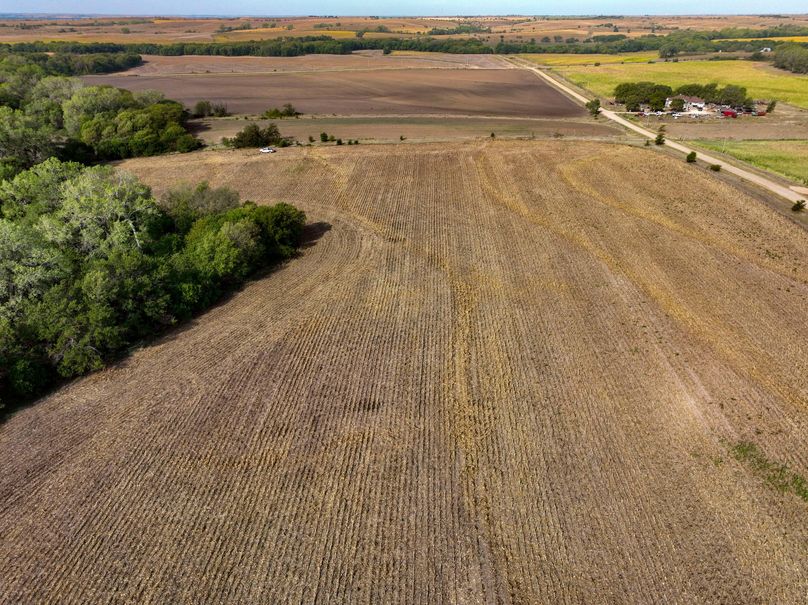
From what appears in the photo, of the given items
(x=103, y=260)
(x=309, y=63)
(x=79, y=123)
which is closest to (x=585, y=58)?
(x=309, y=63)

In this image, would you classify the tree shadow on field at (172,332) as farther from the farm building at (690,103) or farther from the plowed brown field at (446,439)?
the farm building at (690,103)

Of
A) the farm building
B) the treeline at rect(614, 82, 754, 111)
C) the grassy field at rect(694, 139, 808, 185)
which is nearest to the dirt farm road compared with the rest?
the grassy field at rect(694, 139, 808, 185)

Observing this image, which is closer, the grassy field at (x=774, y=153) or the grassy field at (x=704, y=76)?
the grassy field at (x=774, y=153)

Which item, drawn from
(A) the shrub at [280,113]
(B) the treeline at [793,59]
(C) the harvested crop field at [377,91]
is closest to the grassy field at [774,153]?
(C) the harvested crop field at [377,91]

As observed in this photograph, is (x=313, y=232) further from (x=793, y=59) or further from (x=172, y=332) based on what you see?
(x=793, y=59)

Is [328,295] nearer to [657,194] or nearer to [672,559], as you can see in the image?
[672,559]

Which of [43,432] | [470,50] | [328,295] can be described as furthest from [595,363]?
[470,50]
